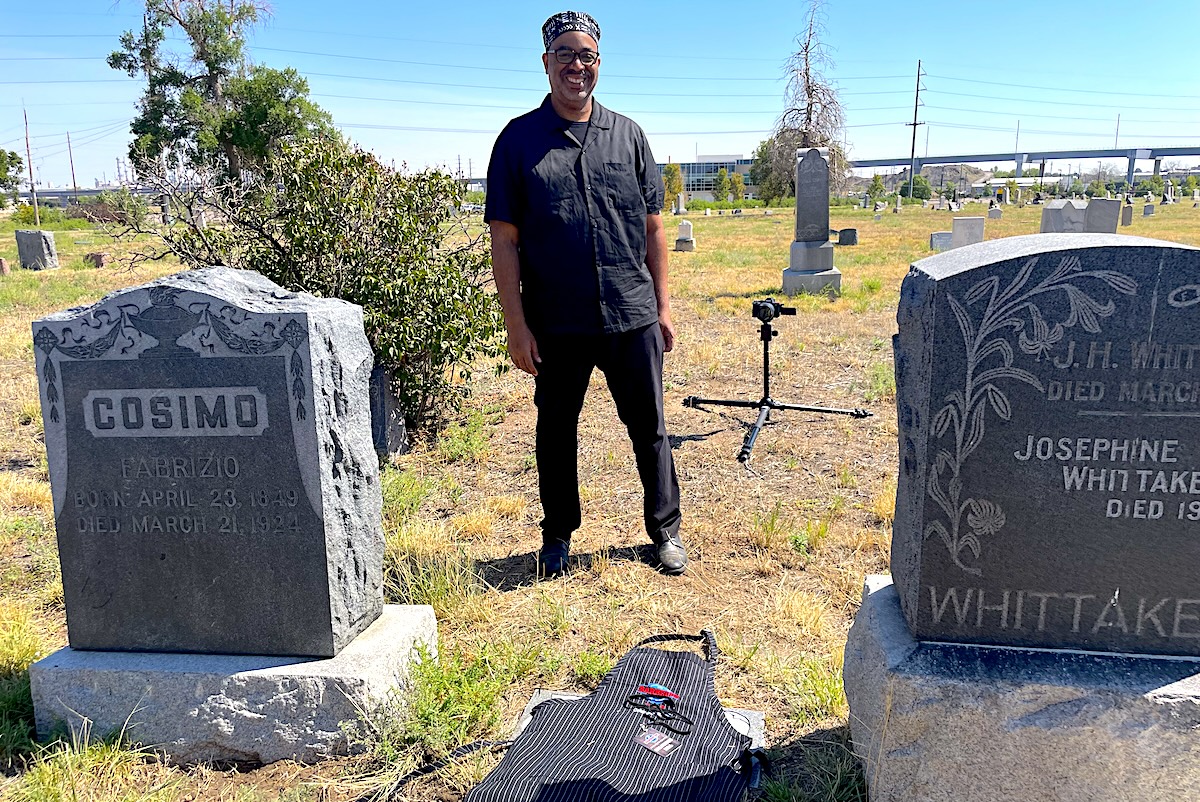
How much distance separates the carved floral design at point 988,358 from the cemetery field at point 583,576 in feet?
2.75

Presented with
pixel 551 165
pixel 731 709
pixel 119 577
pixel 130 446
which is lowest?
pixel 731 709

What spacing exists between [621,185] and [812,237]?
9.97 m

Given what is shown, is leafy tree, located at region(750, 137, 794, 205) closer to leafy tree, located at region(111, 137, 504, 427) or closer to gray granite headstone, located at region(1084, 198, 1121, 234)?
gray granite headstone, located at region(1084, 198, 1121, 234)

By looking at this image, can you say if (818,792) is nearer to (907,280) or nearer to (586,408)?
(907,280)

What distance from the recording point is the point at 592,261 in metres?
3.44

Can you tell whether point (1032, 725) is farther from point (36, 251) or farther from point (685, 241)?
point (36, 251)

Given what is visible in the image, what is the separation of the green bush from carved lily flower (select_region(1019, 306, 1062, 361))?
156 inches

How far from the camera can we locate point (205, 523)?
2.73 m

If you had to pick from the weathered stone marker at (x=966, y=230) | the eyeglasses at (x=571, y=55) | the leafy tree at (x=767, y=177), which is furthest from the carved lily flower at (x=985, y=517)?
the leafy tree at (x=767, y=177)

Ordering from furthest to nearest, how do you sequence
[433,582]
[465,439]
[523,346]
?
[465,439] < [433,582] < [523,346]

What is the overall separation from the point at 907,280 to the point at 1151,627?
3.63 feet

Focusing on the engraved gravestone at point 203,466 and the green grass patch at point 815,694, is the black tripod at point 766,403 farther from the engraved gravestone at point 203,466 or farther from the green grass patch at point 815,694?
the engraved gravestone at point 203,466

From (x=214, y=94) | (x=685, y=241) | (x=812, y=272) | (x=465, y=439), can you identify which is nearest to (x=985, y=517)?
(x=465, y=439)

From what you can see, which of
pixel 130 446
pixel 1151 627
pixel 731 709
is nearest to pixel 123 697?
pixel 130 446
